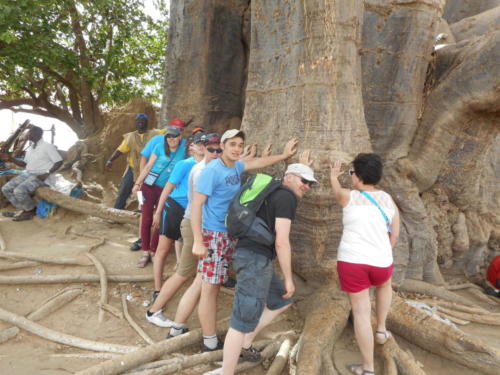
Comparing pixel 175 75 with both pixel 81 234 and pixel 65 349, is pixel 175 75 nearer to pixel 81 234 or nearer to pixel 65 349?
pixel 81 234

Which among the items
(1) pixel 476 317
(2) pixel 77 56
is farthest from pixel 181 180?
(2) pixel 77 56

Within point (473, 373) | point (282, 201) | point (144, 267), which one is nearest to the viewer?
point (282, 201)

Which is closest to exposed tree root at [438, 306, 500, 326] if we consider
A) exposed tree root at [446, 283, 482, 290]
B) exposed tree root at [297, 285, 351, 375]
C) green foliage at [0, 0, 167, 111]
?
exposed tree root at [446, 283, 482, 290]

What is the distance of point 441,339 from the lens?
3082 millimetres

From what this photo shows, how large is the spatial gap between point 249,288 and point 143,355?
3.25ft

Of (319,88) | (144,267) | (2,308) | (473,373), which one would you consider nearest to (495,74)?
(319,88)

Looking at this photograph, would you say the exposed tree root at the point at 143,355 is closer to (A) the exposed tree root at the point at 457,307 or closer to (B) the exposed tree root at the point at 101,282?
(B) the exposed tree root at the point at 101,282

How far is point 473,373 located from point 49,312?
3.93 m

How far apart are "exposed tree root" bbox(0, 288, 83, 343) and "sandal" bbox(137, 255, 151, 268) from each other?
0.72 meters

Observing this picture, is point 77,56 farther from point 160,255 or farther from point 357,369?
point 357,369

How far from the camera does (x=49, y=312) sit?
3537 mm

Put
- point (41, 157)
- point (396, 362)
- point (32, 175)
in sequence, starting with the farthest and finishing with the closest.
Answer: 1. point (32, 175)
2. point (41, 157)
3. point (396, 362)

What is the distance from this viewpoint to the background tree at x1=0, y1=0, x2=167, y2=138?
8531 millimetres

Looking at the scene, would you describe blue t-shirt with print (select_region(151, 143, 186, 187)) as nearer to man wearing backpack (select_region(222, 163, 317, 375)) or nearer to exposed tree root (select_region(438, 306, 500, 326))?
man wearing backpack (select_region(222, 163, 317, 375))
